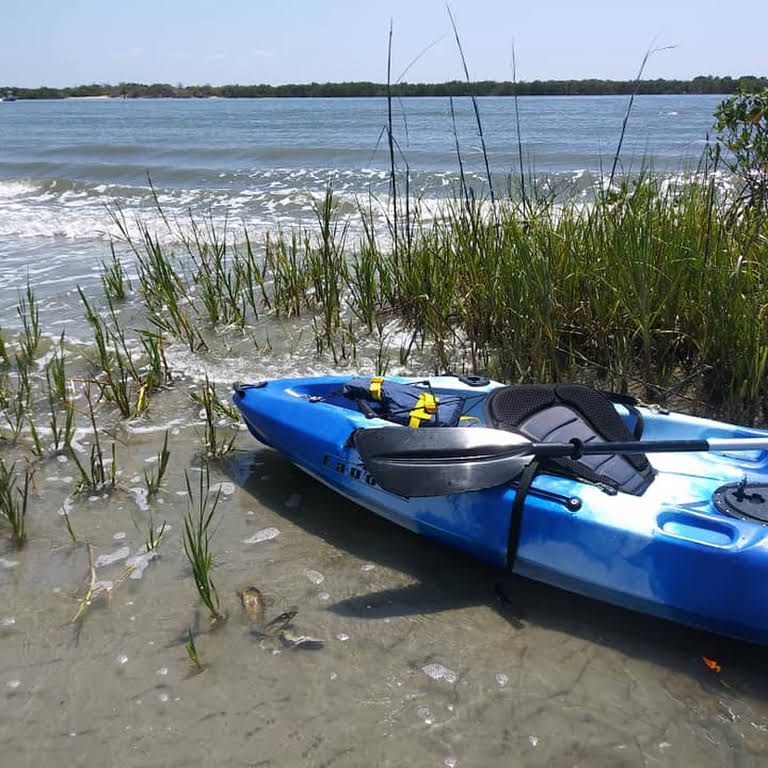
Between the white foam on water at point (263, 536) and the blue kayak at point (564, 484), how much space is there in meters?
0.29

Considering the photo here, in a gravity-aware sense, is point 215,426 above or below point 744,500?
below

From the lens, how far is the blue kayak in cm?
222

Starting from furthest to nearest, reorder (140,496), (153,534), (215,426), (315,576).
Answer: (215,426), (140,496), (153,534), (315,576)

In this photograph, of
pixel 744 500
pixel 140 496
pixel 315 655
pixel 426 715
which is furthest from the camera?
pixel 140 496

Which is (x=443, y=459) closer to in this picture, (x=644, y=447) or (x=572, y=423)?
(x=572, y=423)

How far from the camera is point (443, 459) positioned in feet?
8.59

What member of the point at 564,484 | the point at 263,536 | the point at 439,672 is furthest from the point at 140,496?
the point at 564,484

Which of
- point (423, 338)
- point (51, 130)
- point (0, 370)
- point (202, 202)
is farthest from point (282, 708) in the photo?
point (51, 130)

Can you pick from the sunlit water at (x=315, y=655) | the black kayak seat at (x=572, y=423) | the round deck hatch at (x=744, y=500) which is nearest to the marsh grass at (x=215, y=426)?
the sunlit water at (x=315, y=655)

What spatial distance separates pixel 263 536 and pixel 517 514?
3.08 feet

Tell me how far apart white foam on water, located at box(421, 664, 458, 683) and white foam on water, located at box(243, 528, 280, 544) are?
862 millimetres

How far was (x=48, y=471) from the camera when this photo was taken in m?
3.22

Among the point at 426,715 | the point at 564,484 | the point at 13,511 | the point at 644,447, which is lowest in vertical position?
the point at 426,715

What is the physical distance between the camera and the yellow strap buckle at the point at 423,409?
3033 mm
